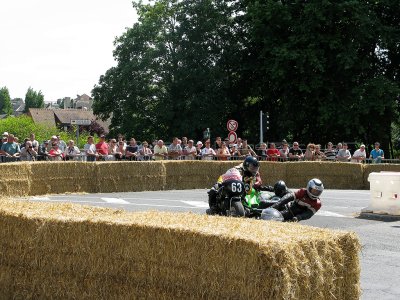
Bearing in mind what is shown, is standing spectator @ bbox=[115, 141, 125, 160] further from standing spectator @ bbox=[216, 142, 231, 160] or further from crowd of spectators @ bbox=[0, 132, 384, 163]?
standing spectator @ bbox=[216, 142, 231, 160]

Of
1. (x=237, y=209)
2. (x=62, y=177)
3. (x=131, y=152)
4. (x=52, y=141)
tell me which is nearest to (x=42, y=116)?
(x=131, y=152)

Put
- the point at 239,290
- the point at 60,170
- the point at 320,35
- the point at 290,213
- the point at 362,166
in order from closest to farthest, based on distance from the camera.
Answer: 1. the point at 239,290
2. the point at 290,213
3. the point at 60,170
4. the point at 362,166
5. the point at 320,35

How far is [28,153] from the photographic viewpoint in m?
24.1

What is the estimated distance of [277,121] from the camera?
45.2 metres

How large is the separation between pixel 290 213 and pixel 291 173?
1534 cm

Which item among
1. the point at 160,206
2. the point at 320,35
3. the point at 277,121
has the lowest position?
the point at 160,206

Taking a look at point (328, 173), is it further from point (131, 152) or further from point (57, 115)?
point (57, 115)

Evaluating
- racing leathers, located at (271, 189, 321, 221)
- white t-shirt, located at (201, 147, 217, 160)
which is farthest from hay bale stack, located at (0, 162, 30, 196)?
racing leathers, located at (271, 189, 321, 221)

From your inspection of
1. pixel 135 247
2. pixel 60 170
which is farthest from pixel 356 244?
pixel 60 170

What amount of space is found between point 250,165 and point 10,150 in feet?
44.1

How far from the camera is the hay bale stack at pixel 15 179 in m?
21.2

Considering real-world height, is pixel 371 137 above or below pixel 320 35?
below

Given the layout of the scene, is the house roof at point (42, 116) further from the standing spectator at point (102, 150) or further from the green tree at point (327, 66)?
the standing spectator at point (102, 150)

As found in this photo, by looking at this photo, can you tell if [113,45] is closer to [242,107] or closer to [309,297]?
[242,107]
